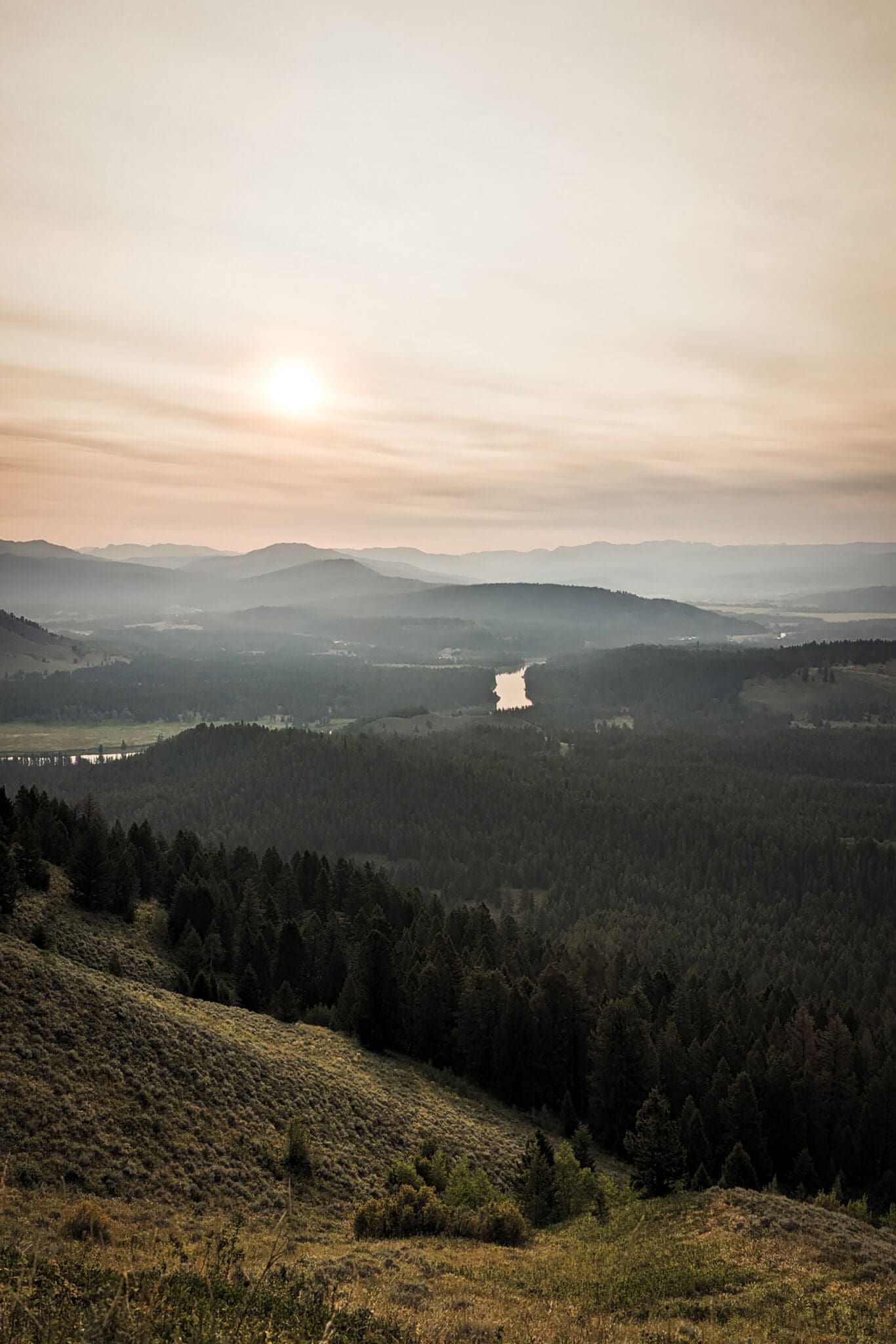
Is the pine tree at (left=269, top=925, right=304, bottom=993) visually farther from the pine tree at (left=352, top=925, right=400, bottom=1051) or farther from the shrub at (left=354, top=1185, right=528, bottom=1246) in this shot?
the shrub at (left=354, top=1185, right=528, bottom=1246)

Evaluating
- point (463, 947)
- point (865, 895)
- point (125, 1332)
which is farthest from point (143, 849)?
point (865, 895)

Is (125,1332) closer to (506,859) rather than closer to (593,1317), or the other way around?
(593,1317)

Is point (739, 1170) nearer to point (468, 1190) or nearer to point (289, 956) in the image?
point (468, 1190)

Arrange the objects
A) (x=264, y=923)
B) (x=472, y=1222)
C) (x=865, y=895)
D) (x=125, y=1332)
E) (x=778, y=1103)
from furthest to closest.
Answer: (x=865, y=895) < (x=264, y=923) < (x=778, y=1103) < (x=472, y=1222) < (x=125, y=1332)

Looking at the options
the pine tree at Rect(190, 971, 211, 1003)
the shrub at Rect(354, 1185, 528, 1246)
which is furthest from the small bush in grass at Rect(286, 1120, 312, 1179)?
the pine tree at Rect(190, 971, 211, 1003)

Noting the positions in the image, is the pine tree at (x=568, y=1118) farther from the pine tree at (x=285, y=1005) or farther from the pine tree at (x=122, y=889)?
the pine tree at (x=122, y=889)
